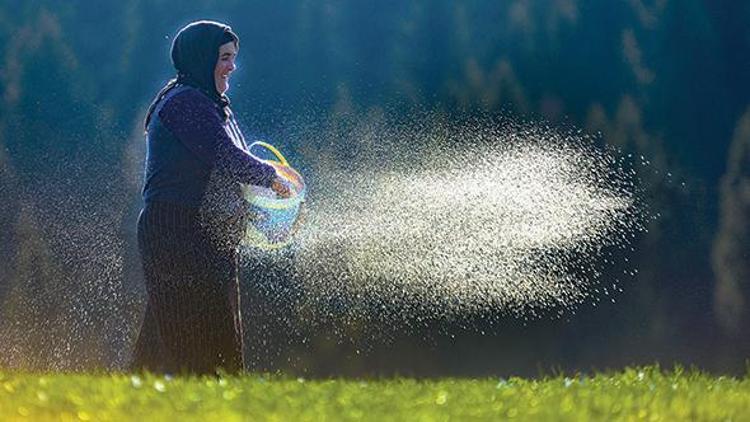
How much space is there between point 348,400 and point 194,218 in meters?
1.67

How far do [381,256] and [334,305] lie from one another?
1042mm

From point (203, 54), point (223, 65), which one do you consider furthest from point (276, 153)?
point (203, 54)

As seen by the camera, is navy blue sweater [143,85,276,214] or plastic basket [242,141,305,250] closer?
navy blue sweater [143,85,276,214]

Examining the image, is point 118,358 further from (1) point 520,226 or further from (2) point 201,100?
(2) point 201,100

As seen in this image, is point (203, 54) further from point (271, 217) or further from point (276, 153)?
point (276, 153)

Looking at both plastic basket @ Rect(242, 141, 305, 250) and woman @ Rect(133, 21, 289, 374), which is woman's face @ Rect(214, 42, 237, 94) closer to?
woman @ Rect(133, 21, 289, 374)

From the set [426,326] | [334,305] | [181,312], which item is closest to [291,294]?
[334,305]

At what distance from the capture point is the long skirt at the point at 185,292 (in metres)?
5.58

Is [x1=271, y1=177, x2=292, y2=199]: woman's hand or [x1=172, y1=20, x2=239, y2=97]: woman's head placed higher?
[x1=172, y1=20, x2=239, y2=97]: woman's head

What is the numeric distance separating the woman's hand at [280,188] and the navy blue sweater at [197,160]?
32mm

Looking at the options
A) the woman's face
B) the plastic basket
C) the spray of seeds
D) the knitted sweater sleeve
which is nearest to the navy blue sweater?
the knitted sweater sleeve

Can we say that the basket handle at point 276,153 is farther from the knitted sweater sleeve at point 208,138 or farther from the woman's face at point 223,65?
the knitted sweater sleeve at point 208,138

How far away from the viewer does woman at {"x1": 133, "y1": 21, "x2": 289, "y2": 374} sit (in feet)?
18.3

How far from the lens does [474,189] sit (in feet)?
28.9
